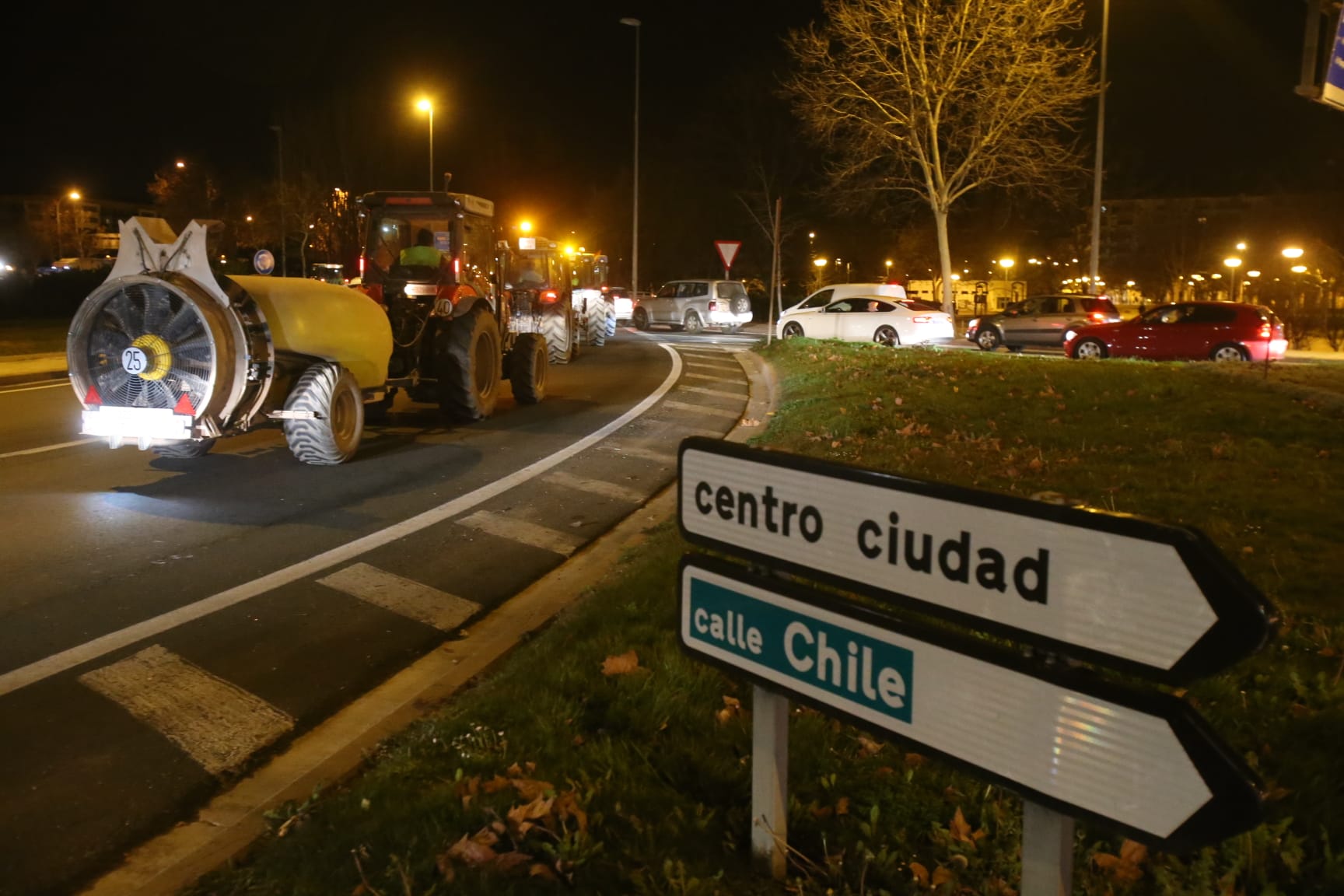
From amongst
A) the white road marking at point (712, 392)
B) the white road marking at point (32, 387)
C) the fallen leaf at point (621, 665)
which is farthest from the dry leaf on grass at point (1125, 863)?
the white road marking at point (32, 387)

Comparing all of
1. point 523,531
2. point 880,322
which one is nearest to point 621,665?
Result: point 523,531

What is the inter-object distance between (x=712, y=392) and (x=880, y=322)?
11.8m

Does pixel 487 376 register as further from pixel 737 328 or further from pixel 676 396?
pixel 737 328

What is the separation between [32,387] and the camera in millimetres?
17203

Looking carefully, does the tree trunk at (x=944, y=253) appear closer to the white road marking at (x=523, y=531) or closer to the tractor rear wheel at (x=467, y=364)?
the tractor rear wheel at (x=467, y=364)

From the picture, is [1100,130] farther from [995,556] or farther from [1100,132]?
[995,556]

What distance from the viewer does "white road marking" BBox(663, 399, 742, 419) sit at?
14906mm

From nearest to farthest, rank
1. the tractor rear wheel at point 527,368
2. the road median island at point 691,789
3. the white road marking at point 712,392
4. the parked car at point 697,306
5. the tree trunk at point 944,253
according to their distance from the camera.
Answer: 1. the road median island at point 691,789
2. the tractor rear wheel at point 527,368
3. the white road marking at point 712,392
4. the tree trunk at point 944,253
5. the parked car at point 697,306

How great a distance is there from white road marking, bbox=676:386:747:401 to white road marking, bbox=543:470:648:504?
6.68 m

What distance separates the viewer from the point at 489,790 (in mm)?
3730

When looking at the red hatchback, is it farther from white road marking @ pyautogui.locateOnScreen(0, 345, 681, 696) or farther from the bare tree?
white road marking @ pyautogui.locateOnScreen(0, 345, 681, 696)

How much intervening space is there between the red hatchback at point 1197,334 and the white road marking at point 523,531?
16.7 meters

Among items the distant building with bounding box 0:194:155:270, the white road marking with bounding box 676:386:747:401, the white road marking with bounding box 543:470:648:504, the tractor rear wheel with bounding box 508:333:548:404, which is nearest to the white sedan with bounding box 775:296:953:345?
the white road marking with bounding box 676:386:747:401

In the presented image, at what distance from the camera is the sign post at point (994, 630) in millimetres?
1899
